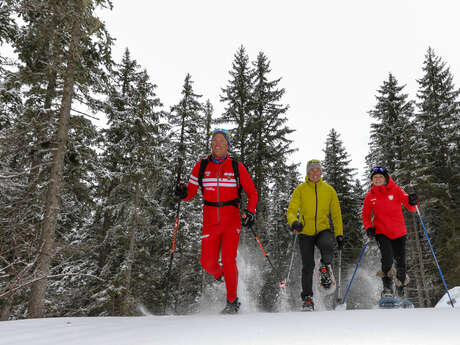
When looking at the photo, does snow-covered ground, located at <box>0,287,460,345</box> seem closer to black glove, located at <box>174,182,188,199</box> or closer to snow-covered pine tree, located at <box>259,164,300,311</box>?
black glove, located at <box>174,182,188,199</box>

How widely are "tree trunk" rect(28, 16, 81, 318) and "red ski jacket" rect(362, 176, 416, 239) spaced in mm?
7607

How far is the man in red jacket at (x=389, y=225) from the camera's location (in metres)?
5.49

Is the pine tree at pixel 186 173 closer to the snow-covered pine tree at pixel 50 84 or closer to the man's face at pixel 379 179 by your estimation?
the snow-covered pine tree at pixel 50 84

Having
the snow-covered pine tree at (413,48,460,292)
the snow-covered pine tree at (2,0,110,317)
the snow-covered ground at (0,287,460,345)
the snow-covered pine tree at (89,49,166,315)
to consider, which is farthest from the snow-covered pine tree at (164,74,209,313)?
the snow-covered ground at (0,287,460,345)

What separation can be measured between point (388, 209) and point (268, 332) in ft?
13.3

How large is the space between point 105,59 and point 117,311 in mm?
9714

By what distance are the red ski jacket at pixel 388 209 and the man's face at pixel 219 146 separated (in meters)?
2.92

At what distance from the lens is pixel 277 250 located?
3222 cm

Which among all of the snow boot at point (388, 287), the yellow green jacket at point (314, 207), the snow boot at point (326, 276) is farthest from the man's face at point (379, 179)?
the snow boot at point (326, 276)

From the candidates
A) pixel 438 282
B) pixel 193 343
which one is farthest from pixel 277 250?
pixel 193 343

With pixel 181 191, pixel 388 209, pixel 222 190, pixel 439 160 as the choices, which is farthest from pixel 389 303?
pixel 439 160

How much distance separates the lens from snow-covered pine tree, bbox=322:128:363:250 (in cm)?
2404

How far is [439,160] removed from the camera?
65.8 feet

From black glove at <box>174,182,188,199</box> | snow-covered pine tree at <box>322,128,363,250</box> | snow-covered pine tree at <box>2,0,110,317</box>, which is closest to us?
black glove at <box>174,182,188,199</box>
